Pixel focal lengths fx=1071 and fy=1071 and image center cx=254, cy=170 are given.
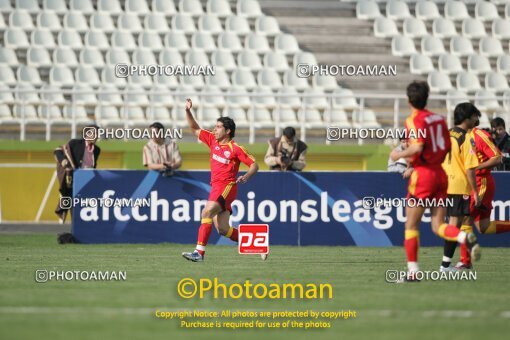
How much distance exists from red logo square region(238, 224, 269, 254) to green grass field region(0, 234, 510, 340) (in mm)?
166

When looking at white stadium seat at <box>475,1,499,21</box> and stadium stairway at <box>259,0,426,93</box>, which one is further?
white stadium seat at <box>475,1,499,21</box>

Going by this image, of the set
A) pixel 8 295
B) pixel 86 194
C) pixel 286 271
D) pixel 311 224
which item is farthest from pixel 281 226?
pixel 8 295

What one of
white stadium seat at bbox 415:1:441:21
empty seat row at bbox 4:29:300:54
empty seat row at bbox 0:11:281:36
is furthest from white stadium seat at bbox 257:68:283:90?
white stadium seat at bbox 415:1:441:21

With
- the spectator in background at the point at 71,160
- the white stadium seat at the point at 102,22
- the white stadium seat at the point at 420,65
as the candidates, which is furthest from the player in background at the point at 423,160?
the white stadium seat at the point at 102,22


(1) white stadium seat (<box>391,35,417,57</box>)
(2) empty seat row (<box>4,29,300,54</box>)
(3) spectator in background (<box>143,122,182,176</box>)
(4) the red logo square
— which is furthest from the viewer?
(1) white stadium seat (<box>391,35,417,57</box>)

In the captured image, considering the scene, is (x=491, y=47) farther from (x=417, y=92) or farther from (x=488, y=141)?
(x=417, y=92)

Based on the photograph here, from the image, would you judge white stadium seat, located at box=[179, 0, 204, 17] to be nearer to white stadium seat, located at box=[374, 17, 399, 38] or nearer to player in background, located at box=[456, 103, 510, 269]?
white stadium seat, located at box=[374, 17, 399, 38]

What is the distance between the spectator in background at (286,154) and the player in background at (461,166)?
21.0 feet

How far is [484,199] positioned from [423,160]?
10.4 ft

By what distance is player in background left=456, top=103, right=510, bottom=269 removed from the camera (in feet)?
45.8

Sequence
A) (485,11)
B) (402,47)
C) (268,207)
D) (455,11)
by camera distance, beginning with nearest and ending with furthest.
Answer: (268,207), (402,47), (455,11), (485,11)

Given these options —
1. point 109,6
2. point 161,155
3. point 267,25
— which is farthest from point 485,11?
point 161,155

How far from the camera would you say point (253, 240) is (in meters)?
15.1

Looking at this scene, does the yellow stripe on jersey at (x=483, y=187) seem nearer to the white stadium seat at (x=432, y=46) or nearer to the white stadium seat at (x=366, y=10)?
the white stadium seat at (x=432, y=46)
